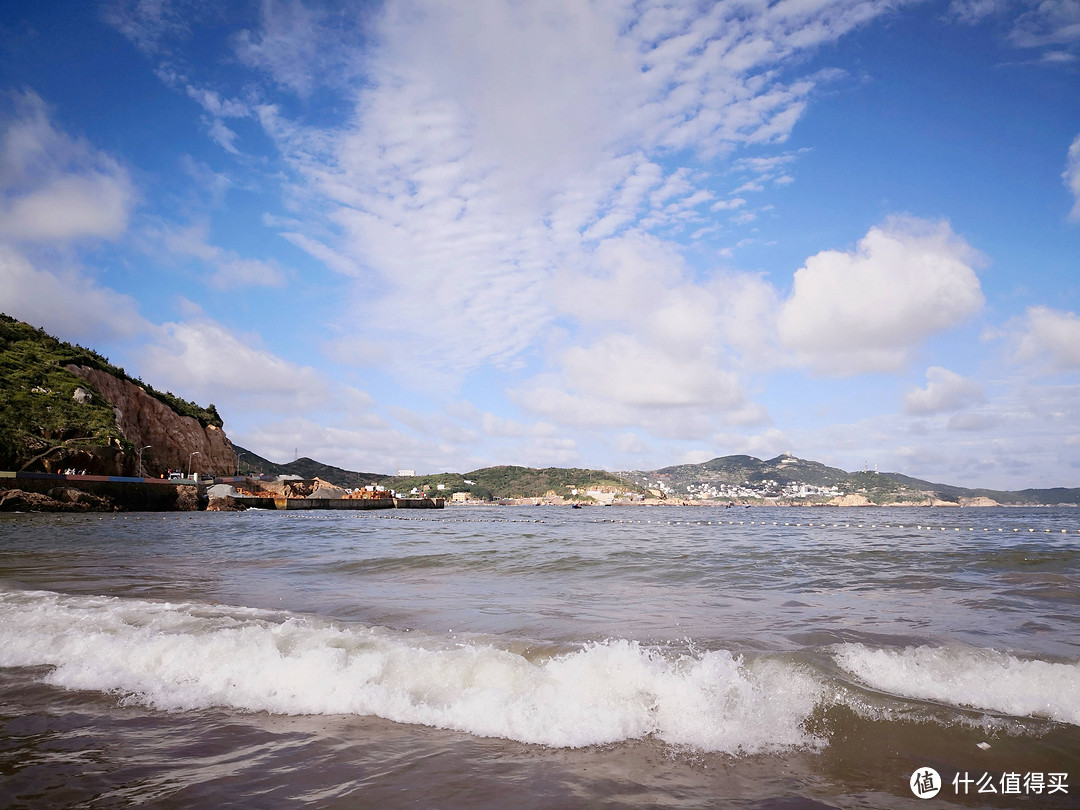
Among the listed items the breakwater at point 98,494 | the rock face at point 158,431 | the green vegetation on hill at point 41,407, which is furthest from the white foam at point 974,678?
the rock face at point 158,431

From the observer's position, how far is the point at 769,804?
10.2 feet

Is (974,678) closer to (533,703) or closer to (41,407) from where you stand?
(533,703)

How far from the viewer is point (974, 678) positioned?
486 centimetres

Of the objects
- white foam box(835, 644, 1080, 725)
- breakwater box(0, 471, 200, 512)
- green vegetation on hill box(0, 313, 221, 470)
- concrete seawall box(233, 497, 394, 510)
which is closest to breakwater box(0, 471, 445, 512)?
breakwater box(0, 471, 200, 512)

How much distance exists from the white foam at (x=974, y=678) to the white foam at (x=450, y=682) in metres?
0.81

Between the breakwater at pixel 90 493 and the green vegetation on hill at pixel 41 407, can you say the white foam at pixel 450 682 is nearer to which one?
the breakwater at pixel 90 493

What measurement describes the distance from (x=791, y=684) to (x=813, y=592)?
6130 millimetres

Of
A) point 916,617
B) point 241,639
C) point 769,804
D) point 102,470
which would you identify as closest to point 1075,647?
point 916,617

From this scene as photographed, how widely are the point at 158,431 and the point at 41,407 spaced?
82.7 feet

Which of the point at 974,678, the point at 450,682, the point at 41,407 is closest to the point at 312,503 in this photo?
the point at 41,407

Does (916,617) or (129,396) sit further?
(129,396)

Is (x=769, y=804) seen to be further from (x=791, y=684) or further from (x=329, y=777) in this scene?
(x=329, y=777)

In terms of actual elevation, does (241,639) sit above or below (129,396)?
below

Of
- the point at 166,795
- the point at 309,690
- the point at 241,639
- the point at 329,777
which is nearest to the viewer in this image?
the point at 166,795
